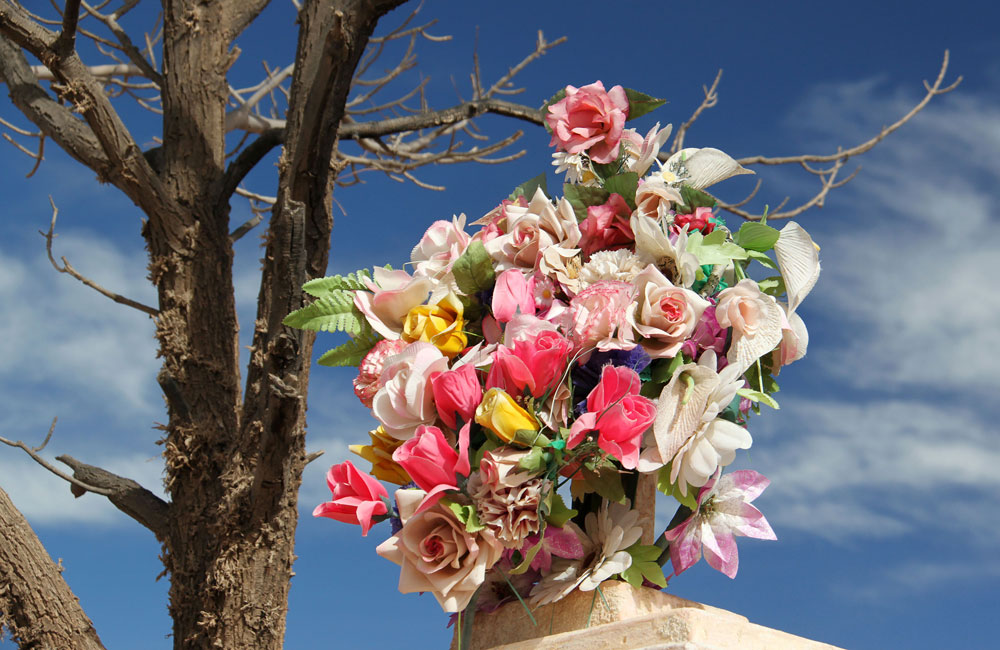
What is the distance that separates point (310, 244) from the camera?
2658 millimetres

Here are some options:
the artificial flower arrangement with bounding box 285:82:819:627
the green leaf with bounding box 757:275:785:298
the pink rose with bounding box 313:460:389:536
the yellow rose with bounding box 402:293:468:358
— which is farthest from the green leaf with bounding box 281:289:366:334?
the green leaf with bounding box 757:275:785:298

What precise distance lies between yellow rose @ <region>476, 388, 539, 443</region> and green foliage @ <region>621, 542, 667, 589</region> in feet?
1.00

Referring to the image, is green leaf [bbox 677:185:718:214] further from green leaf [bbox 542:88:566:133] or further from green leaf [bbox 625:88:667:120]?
green leaf [bbox 542:88:566:133]

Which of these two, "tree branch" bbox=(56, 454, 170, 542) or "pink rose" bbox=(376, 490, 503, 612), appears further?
"tree branch" bbox=(56, 454, 170, 542)

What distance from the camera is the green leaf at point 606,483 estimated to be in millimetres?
1288

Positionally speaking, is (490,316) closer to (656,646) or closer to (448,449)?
(448,449)

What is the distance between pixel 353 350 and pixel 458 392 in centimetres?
34

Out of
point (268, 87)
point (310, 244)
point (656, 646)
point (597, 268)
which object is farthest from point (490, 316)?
point (268, 87)

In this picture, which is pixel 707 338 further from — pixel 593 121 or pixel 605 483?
pixel 593 121

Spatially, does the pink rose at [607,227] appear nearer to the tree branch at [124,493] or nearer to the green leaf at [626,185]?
the green leaf at [626,185]

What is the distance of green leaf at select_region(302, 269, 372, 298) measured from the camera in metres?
1.51

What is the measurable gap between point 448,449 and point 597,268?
1.23 feet

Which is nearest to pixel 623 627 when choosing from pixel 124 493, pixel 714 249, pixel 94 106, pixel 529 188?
pixel 714 249

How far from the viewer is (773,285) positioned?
144cm
